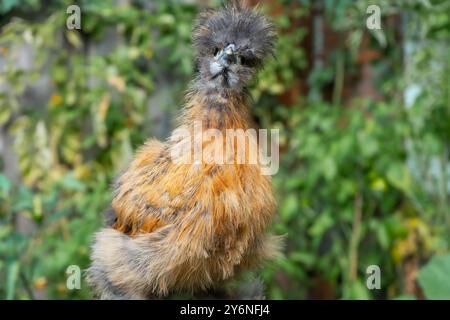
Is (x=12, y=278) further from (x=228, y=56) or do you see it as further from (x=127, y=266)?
(x=228, y=56)

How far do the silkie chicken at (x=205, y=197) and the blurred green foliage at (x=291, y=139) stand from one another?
4.06 ft

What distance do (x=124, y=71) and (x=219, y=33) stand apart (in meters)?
1.65

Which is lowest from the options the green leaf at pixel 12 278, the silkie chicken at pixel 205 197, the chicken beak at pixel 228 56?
the green leaf at pixel 12 278

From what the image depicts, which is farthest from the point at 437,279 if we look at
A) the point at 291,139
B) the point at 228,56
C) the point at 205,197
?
the point at 291,139

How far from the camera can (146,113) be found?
9.69 feet

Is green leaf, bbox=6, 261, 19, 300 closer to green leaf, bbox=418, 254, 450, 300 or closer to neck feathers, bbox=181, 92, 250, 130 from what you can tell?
neck feathers, bbox=181, 92, 250, 130

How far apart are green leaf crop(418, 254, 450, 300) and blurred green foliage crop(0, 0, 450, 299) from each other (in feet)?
2.22

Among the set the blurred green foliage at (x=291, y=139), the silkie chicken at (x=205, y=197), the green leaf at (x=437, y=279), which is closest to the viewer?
the silkie chicken at (x=205, y=197)

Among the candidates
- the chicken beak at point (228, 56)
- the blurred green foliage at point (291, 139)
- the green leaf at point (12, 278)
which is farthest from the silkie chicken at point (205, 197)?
the blurred green foliage at point (291, 139)

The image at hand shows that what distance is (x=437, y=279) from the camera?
1.87 m

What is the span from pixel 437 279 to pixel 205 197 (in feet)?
3.39

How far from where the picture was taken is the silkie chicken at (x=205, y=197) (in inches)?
49.5

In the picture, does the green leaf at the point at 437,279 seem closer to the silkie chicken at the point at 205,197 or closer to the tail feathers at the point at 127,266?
the silkie chicken at the point at 205,197

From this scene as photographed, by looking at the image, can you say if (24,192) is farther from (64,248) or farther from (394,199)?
(394,199)
